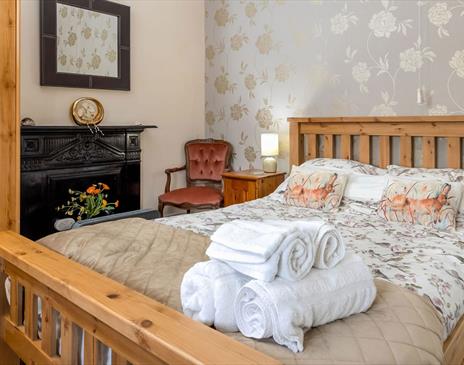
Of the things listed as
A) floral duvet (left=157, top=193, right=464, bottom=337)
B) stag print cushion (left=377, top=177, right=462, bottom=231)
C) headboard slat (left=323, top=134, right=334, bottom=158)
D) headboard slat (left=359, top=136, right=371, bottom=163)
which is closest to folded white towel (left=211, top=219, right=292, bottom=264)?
floral duvet (left=157, top=193, right=464, bottom=337)

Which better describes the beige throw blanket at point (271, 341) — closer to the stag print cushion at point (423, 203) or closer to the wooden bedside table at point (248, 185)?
the stag print cushion at point (423, 203)

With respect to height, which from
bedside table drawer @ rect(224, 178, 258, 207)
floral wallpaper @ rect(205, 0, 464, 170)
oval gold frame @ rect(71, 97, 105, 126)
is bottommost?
bedside table drawer @ rect(224, 178, 258, 207)

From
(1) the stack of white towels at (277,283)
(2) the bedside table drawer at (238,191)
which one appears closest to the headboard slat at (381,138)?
(2) the bedside table drawer at (238,191)

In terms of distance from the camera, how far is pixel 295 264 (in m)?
1.07

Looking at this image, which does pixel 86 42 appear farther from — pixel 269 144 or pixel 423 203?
pixel 423 203

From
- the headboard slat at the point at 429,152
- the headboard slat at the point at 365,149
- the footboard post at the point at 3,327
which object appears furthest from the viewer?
the headboard slat at the point at 365,149

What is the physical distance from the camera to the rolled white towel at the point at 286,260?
3.42 ft

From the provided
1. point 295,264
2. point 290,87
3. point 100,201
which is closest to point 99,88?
point 100,201

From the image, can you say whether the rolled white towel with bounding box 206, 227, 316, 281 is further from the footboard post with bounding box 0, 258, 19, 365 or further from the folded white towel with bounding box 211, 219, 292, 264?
the footboard post with bounding box 0, 258, 19, 365

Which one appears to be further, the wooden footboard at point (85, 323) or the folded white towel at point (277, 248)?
the folded white towel at point (277, 248)

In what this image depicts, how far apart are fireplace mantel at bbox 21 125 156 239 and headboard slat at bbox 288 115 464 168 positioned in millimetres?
1486

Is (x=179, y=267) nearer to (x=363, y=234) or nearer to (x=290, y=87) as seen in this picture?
(x=363, y=234)

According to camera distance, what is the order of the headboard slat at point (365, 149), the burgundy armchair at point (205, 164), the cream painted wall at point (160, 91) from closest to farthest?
the headboard slat at point (365, 149) < the cream painted wall at point (160, 91) < the burgundy armchair at point (205, 164)

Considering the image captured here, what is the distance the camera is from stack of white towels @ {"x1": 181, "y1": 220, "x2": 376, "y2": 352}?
1011mm
